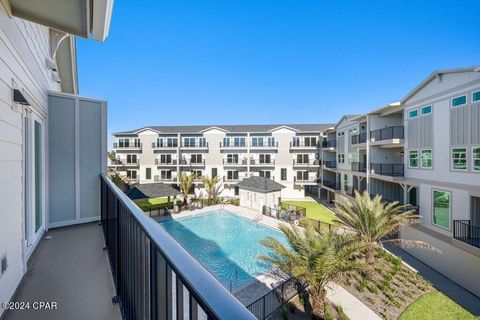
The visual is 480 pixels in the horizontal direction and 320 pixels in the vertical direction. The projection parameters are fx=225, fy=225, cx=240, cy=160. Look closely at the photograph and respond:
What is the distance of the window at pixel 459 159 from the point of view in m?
10.4

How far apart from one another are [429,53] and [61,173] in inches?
951

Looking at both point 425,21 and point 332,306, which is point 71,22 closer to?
point 332,306

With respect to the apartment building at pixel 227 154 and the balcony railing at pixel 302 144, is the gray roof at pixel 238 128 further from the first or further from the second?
the balcony railing at pixel 302 144

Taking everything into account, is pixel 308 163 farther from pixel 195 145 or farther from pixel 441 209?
pixel 441 209

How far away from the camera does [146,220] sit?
1.59 meters

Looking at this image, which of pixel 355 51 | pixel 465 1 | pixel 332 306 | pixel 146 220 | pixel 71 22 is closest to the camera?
pixel 146 220

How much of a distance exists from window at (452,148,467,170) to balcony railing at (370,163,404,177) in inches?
159

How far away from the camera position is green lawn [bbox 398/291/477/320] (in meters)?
7.75

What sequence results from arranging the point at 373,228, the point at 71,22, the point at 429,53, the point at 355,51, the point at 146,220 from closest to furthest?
the point at 146,220 < the point at 71,22 < the point at 373,228 < the point at 429,53 < the point at 355,51

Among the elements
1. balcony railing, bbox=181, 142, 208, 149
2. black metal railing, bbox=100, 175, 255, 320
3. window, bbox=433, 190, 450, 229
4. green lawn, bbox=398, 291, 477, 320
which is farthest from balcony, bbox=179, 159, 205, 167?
black metal railing, bbox=100, 175, 255, 320

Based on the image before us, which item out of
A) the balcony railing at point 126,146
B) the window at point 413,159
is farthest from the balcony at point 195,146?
the window at point 413,159

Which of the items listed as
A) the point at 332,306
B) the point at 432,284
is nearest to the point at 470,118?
the point at 432,284

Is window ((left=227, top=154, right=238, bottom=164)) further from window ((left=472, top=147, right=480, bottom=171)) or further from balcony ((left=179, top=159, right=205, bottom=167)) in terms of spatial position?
window ((left=472, top=147, right=480, bottom=171))

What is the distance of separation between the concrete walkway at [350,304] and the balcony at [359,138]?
13.0 m
